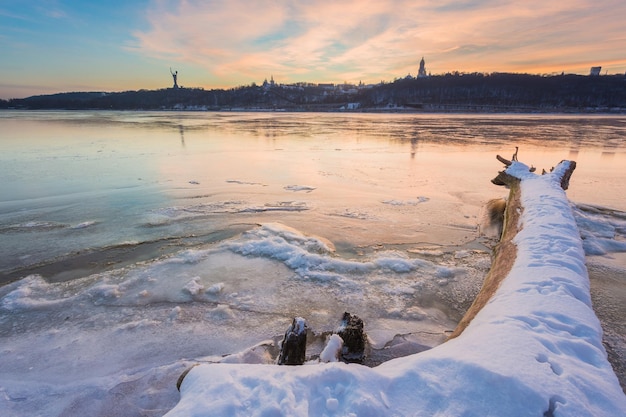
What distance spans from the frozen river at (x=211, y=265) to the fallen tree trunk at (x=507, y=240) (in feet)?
1.38

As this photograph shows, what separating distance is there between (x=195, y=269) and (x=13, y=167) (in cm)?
1170

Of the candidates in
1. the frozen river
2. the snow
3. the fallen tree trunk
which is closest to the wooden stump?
the snow

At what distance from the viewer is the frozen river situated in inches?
131

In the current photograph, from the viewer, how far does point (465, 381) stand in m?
2.10

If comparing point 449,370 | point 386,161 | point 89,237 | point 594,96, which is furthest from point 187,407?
point 594,96

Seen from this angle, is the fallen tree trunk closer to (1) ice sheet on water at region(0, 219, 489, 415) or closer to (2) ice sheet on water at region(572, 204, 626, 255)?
(1) ice sheet on water at region(0, 219, 489, 415)

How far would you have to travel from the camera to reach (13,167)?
39.3 feet

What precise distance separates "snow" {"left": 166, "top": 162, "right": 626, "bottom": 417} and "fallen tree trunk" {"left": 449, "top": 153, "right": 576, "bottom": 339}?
0.52m

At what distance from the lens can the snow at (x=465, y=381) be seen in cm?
197

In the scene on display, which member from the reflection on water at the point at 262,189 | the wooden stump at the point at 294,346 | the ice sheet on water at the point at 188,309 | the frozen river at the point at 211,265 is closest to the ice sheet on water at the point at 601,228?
the frozen river at the point at 211,265

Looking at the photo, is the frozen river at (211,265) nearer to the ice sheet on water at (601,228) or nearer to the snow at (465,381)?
the ice sheet on water at (601,228)

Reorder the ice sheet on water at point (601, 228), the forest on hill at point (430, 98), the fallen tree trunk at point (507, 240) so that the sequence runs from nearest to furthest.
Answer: the fallen tree trunk at point (507, 240) → the ice sheet on water at point (601, 228) → the forest on hill at point (430, 98)

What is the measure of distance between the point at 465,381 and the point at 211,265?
4.10 m

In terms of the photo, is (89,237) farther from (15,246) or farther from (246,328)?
(246,328)
